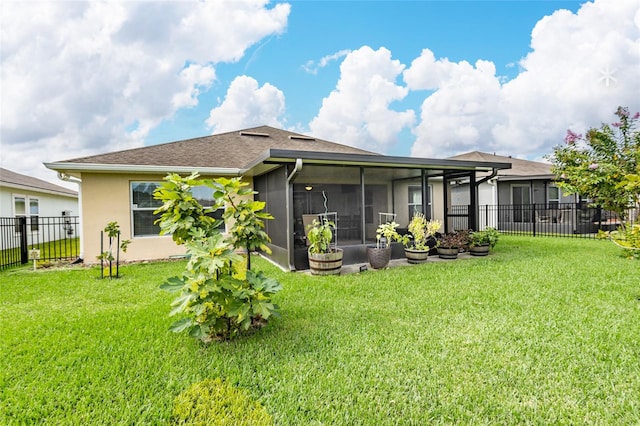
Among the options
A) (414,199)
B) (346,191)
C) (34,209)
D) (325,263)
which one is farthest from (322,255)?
(34,209)

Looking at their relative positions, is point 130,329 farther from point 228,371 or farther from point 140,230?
point 140,230

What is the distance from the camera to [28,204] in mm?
12773

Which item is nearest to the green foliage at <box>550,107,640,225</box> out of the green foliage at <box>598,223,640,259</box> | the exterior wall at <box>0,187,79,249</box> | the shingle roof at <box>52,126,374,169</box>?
the green foliage at <box>598,223,640,259</box>

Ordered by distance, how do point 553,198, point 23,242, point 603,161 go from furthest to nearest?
point 553,198, point 23,242, point 603,161

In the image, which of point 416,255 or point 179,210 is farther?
point 416,255

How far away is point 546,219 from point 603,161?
631 cm

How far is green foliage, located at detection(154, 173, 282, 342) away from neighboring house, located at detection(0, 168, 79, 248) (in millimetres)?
8083

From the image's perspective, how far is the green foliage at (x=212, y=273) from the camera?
8.64 ft

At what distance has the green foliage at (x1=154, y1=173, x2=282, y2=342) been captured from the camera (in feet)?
8.64

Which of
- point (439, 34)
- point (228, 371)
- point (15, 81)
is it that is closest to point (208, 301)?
point (228, 371)

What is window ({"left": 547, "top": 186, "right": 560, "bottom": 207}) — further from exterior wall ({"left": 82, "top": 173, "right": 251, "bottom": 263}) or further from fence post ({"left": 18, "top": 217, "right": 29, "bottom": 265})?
fence post ({"left": 18, "top": 217, "right": 29, "bottom": 265})

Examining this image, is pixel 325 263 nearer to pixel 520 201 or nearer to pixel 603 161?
pixel 603 161

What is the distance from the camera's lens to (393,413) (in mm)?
1906

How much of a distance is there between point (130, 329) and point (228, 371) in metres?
1.58
